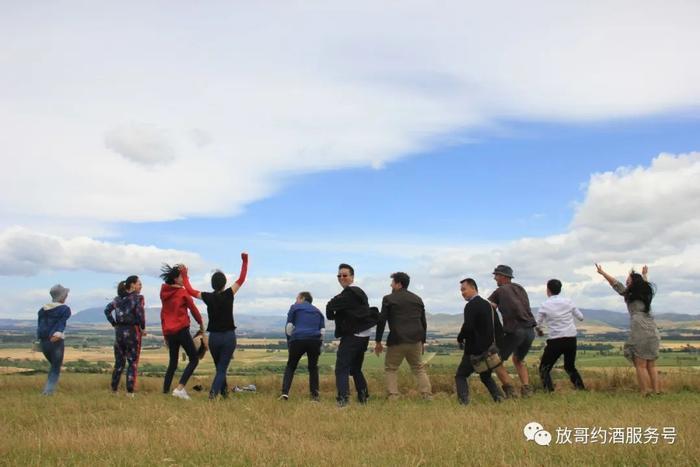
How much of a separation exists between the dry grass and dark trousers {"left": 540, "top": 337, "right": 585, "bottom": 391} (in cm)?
55

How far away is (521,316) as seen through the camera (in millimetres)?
11875

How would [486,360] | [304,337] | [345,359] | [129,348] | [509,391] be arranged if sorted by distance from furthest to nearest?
1. [129,348]
2. [304,337]
3. [509,391]
4. [345,359]
5. [486,360]

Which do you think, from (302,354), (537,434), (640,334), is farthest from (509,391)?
(537,434)

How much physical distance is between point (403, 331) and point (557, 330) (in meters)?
3.07

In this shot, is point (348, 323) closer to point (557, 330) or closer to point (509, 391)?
point (509, 391)

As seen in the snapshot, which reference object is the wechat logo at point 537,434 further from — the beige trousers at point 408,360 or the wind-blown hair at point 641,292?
the wind-blown hair at point 641,292

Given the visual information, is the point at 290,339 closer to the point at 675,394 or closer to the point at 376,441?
the point at 376,441

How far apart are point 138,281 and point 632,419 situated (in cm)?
906

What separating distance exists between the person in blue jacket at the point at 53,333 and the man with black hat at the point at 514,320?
27.6ft

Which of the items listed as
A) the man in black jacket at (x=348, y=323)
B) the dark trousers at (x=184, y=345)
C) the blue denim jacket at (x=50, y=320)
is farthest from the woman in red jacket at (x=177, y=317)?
the man in black jacket at (x=348, y=323)

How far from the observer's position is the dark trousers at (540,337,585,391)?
11.9 m

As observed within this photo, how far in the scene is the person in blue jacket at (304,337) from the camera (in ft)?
38.5

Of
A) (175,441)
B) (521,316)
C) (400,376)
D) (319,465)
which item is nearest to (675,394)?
(521,316)

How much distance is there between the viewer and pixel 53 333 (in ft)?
39.9
